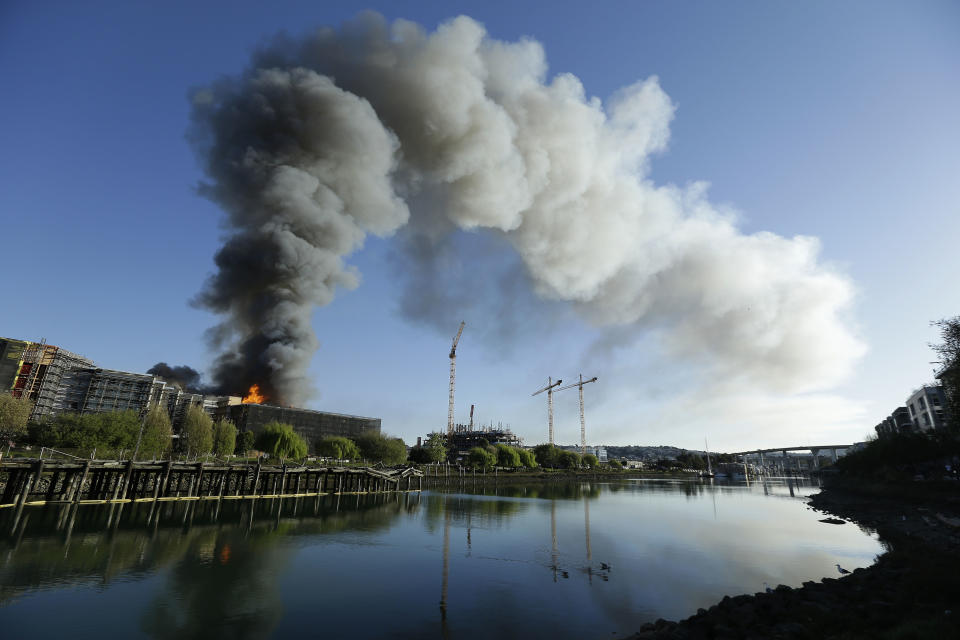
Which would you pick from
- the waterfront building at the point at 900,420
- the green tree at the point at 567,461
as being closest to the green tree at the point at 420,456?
the green tree at the point at 567,461

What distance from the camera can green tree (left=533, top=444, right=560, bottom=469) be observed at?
142750 mm

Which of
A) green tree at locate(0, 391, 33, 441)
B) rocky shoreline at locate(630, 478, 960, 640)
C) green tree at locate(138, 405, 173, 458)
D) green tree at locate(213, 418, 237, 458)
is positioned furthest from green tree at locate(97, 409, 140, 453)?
rocky shoreline at locate(630, 478, 960, 640)

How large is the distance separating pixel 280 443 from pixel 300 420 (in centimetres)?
5791

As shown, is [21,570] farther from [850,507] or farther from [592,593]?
[850,507]

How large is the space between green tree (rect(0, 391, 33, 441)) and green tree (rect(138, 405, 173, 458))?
35.7 ft

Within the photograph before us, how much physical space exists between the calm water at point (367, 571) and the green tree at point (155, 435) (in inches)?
588

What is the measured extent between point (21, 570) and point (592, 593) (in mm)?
23606

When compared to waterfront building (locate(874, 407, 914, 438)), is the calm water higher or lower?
lower

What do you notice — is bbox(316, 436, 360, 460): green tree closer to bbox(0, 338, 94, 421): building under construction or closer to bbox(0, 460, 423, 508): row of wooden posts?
bbox(0, 460, 423, 508): row of wooden posts

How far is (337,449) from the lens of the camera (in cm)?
8400

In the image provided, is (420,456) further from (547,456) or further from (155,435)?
(155,435)

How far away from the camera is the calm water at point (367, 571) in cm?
1492

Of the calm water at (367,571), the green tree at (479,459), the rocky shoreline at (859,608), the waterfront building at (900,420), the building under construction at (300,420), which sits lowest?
the calm water at (367,571)

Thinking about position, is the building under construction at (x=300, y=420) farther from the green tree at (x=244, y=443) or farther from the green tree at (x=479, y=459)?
the green tree at (x=479, y=459)
